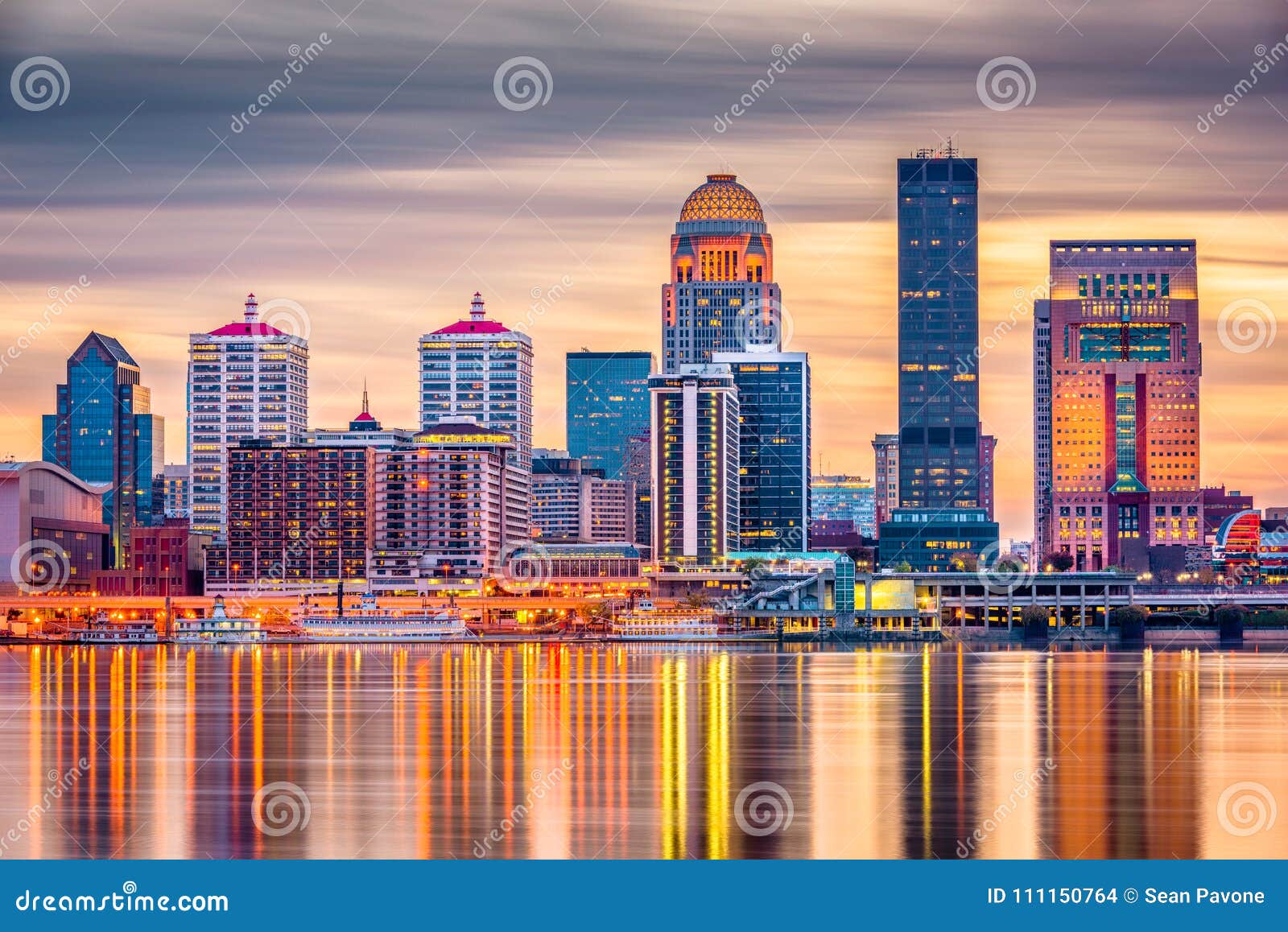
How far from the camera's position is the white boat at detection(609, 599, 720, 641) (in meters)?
103

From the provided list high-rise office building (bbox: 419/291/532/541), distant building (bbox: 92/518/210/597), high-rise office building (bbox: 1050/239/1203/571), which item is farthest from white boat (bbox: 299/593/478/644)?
high-rise office building (bbox: 1050/239/1203/571)

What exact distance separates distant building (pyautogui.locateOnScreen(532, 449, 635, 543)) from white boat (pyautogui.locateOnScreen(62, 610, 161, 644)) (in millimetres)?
76154

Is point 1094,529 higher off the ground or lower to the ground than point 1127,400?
A: lower

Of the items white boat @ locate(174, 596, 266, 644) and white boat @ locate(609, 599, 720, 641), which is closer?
white boat @ locate(174, 596, 266, 644)

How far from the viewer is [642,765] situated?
3156 centimetres

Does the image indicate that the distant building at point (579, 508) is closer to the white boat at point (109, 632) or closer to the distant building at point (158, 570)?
the distant building at point (158, 570)

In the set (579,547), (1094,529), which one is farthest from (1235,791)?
(1094,529)

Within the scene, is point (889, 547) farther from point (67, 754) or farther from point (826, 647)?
point (67, 754)

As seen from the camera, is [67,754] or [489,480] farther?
[489,480]

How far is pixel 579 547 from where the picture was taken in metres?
146

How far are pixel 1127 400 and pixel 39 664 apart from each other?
13397 centimetres

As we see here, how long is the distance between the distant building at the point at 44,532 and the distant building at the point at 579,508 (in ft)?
196

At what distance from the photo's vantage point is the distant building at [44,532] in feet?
406

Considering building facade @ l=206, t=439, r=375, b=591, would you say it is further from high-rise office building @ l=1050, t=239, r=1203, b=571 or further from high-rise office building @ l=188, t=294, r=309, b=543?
high-rise office building @ l=1050, t=239, r=1203, b=571
